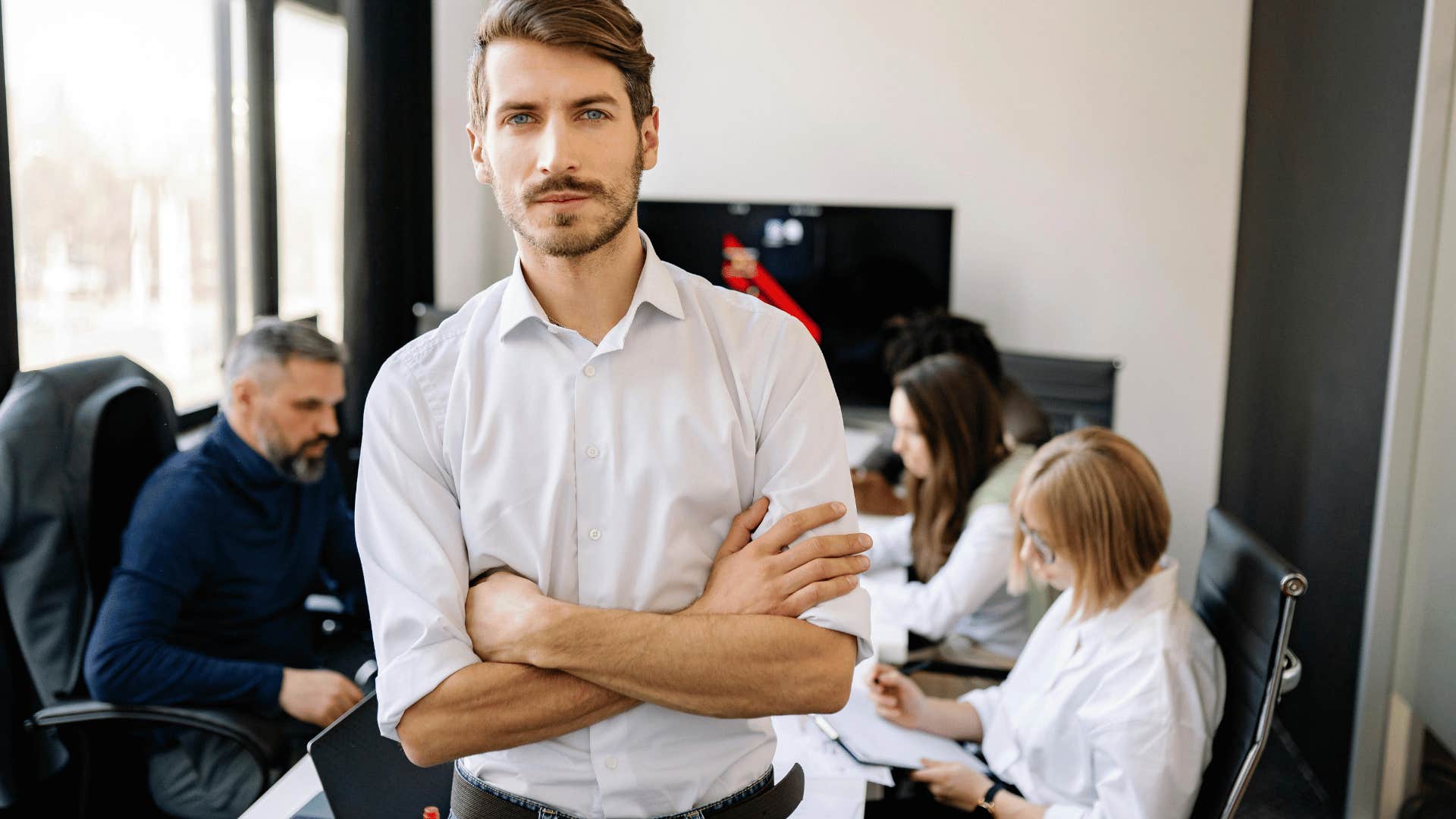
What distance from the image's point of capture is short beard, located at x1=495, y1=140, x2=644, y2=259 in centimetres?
119

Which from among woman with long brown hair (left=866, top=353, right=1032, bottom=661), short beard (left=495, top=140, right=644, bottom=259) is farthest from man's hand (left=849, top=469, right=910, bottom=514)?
short beard (left=495, top=140, right=644, bottom=259)

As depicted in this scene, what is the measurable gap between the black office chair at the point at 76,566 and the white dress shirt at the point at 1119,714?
1.27 metres

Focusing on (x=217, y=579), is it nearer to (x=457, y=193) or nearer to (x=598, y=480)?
(x=598, y=480)

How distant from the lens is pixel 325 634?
271 cm

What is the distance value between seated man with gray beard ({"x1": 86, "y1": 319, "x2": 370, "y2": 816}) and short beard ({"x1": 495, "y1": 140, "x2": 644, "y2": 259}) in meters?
1.28

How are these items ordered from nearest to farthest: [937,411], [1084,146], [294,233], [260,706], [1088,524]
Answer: [1088,524] → [260,706] → [937,411] → [294,233] → [1084,146]

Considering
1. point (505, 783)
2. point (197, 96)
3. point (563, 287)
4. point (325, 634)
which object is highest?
point (197, 96)

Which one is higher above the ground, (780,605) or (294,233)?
(294,233)

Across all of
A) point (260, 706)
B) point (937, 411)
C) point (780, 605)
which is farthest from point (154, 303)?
point (780, 605)

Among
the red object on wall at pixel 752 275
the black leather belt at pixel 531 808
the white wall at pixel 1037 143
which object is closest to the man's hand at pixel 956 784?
the black leather belt at pixel 531 808

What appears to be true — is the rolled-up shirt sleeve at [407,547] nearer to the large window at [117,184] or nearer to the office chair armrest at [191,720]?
the office chair armrest at [191,720]

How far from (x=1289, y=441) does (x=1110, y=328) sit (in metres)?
1.11

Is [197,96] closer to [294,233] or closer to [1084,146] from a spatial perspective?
[294,233]

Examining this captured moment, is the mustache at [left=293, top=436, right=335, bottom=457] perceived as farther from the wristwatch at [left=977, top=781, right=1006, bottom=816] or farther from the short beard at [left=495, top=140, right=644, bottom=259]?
the wristwatch at [left=977, top=781, right=1006, bottom=816]
